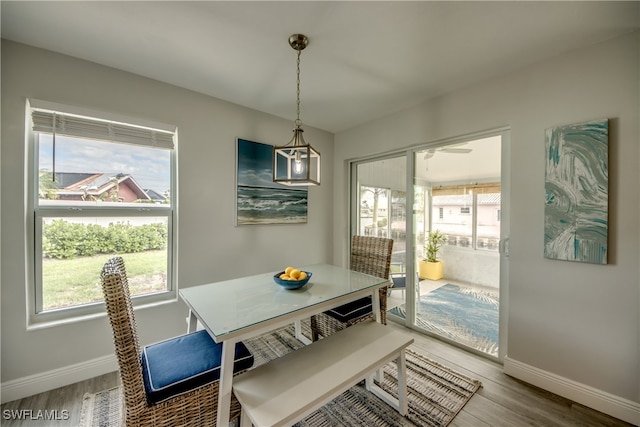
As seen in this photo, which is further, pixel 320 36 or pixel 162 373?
pixel 320 36

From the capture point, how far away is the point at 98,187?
2.09 m

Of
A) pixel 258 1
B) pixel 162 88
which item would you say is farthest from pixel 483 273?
pixel 162 88

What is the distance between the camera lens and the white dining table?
4.09 feet

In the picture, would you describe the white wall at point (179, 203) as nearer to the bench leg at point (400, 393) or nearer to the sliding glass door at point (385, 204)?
the sliding glass door at point (385, 204)

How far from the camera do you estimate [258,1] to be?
4.66 ft

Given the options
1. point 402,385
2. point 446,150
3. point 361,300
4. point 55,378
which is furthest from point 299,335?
point 446,150

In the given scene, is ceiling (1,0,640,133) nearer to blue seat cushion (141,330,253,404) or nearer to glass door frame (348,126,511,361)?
glass door frame (348,126,511,361)

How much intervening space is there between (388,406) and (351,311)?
0.67 meters

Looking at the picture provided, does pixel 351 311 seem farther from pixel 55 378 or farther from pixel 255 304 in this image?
pixel 55 378

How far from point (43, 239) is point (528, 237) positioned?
12.4 ft

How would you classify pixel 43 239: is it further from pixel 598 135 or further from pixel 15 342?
pixel 598 135

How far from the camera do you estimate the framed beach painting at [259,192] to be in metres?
2.80

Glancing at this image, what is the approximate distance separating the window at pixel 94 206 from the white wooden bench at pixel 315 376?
62.5 inches

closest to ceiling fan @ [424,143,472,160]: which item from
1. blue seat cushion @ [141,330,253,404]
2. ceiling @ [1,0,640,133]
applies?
ceiling @ [1,0,640,133]
